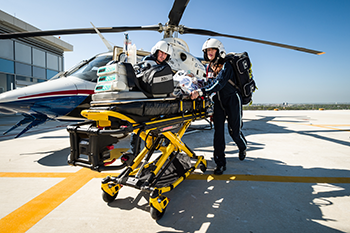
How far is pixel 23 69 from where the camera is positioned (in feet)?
52.4

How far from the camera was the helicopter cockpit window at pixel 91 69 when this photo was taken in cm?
428

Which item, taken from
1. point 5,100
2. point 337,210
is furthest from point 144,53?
point 337,210

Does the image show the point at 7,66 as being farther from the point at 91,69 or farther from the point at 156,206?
the point at 156,206

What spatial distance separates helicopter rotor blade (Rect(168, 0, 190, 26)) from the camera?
5520mm

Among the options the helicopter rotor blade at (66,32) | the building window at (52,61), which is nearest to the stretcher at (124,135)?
the helicopter rotor blade at (66,32)

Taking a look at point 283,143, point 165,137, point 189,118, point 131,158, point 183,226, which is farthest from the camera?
point 283,143

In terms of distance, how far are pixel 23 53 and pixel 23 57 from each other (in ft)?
1.08

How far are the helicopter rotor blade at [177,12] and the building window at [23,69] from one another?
15564 mm

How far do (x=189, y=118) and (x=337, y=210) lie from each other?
1.79 metres

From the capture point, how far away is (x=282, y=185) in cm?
237

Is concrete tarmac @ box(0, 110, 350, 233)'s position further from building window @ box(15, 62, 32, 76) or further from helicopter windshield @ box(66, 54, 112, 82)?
building window @ box(15, 62, 32, 76)

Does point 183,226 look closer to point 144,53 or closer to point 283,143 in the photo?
point 283,143

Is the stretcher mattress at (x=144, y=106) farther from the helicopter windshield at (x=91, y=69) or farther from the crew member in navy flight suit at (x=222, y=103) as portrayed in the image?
the helicopter windshield at (x=91, y=69)

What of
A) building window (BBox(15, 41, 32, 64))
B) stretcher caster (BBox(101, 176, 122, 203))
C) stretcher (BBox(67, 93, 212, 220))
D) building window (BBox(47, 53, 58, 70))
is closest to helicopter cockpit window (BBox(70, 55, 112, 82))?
stretcher (BBox(67, 93, 212, 220))
